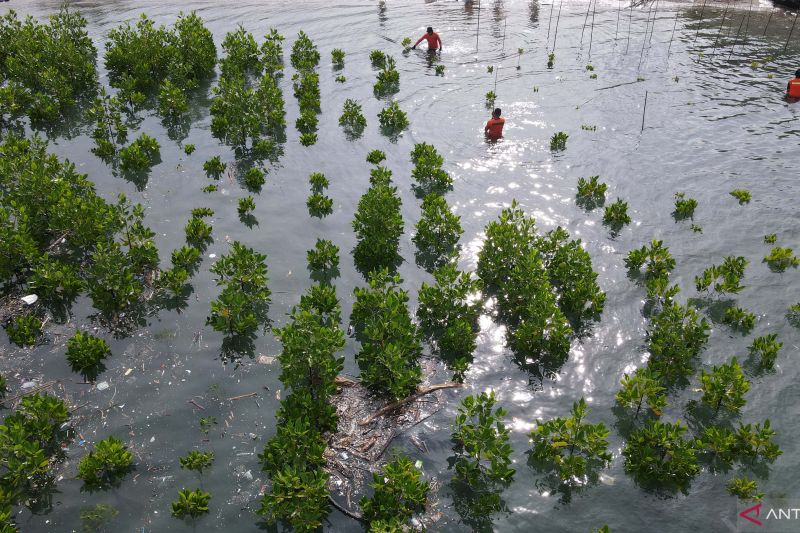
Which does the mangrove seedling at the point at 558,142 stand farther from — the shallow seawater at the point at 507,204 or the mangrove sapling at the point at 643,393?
the mangrove sapling at the point at 643,393

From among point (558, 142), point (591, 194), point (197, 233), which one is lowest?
point (197, 233)

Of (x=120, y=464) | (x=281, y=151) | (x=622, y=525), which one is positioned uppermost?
(x=281, y=151)

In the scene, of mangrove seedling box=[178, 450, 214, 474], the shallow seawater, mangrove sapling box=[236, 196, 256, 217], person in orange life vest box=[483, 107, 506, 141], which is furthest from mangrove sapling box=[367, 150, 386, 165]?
mangrove seedling box=[178, 450, 214, 474]

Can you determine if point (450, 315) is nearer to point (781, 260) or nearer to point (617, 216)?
point (617, 216)

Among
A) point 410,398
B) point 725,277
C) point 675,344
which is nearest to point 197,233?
point 410,398

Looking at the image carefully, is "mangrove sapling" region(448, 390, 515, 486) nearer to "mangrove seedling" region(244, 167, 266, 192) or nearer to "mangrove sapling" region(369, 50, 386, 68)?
"mangrove seedling" region(244, 167, 266, 192)

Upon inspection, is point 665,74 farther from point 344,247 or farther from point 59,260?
point 59,260

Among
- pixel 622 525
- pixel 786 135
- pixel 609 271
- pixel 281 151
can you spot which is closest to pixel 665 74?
pixel 786 135
